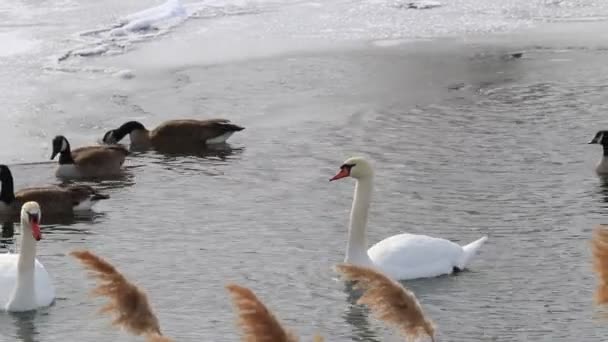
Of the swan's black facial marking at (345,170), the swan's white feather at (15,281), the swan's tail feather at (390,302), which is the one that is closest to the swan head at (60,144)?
the swan's white feather at (15,281)

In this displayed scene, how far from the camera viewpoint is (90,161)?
1266cm

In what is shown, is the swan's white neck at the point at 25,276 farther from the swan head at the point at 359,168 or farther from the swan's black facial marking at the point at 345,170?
the swan head at the point at 359,168

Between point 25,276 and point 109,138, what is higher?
point 109,138

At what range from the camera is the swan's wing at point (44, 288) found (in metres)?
8.37

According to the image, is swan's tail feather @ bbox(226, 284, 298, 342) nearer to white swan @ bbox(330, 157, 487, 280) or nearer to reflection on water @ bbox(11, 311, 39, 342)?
reflection on water @ bbox(11, 311, 39, 342)

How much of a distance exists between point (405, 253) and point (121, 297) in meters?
6.94

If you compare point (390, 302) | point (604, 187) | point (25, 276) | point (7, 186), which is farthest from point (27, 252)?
point (390, 302)

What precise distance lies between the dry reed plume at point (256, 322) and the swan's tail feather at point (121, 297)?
154 millimetres

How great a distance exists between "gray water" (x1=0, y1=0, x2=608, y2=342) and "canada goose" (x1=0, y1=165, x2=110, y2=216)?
0.64ft

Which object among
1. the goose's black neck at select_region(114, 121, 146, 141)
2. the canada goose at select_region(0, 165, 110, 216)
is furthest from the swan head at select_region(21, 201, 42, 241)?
the goose's black neck at select_region(114, 121, 146, 141)

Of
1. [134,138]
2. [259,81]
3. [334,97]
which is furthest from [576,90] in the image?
[134,138]

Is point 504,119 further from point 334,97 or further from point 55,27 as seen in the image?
point 55,27

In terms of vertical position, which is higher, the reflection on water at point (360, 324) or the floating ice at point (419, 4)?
the floating ice at point (419, 4)

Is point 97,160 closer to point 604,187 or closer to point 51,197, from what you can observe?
point 51,197
